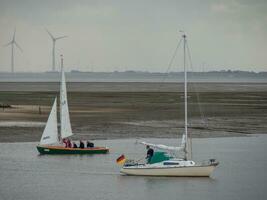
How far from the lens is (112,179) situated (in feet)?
166

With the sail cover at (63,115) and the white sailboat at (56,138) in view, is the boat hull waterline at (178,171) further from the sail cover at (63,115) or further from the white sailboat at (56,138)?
the sail cover at (63,115)

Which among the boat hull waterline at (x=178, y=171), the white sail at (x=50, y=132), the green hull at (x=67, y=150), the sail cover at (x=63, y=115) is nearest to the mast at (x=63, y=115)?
the sail cover at (x=63, y=115)

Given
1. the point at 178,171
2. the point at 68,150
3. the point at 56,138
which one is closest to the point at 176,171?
the point at 178,171

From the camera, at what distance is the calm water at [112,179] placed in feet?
152

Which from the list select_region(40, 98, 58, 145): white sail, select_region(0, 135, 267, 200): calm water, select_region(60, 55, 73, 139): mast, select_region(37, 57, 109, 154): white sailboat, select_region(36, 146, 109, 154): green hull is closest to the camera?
select_region(0, 135, 267, 200): calm water

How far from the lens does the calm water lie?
152ft

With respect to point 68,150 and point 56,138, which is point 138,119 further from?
point 68,150

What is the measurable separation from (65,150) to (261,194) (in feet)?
64.5

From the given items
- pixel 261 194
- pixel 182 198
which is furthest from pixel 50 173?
pixel 261 194

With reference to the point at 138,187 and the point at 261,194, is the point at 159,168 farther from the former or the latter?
the point at 261,194

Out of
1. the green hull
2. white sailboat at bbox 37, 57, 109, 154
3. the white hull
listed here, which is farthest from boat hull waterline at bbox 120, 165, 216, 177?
white sailboat at bbox 37, 57, 109, 154

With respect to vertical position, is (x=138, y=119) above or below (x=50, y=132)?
above

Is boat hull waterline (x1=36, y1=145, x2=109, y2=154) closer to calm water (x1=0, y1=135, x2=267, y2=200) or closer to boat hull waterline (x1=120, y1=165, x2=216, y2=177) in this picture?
calm water (x1=0, y1=135, x2=267, y2=200)

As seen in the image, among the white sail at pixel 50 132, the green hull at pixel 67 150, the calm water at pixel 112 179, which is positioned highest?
the white sail at pixel 50 132
